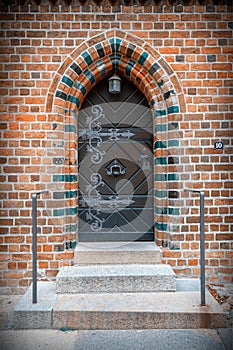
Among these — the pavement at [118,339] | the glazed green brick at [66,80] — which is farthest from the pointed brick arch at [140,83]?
the pavement at [118,339]

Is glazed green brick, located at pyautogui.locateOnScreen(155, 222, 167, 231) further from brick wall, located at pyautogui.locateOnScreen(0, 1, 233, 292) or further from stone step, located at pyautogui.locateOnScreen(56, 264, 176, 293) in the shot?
stone step, located at pyautogui.locateOnScreen(56, 264, 176, 293)

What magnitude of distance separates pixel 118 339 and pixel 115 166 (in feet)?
7.02

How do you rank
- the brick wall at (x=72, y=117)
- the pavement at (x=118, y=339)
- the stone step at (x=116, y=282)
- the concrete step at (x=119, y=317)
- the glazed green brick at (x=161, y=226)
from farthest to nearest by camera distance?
the glazed green brick at (x=161, y=226) < the brick wall at (x=72, y=117) < the stone step at (x=116, y=282) < the concrete step at (x=119, y=317) < the pavement at (x=118, y=339)

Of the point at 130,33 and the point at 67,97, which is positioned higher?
the point at 130,33

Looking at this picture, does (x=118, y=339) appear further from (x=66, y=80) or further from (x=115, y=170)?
(x=66, y=80)

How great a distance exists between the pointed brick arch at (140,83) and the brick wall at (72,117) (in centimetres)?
1

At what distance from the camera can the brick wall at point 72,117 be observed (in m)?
4.03

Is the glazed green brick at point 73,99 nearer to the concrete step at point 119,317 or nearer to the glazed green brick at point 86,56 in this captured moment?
the glazed green brick at point 86,56

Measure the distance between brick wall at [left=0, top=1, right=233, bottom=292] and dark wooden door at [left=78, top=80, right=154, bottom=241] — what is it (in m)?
0.31

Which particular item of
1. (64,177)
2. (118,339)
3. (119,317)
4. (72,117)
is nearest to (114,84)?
(72,117)

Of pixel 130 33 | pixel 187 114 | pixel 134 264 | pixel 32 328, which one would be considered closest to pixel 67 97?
pixel 130 33

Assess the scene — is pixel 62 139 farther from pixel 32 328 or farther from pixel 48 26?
pixel 32 328

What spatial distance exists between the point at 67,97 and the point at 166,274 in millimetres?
2488

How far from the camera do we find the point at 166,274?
3.64 metres
